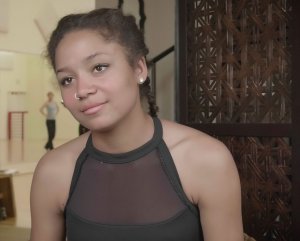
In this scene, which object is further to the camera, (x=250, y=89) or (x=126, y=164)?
(x=250, y=89)

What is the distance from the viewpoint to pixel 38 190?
3.50 ft

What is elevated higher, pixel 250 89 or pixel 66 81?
pixel 66 81

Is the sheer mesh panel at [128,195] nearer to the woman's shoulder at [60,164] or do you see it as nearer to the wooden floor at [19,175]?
the woman's shoulder at [60,164]

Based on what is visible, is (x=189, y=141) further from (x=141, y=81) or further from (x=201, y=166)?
(x=141, y=81)

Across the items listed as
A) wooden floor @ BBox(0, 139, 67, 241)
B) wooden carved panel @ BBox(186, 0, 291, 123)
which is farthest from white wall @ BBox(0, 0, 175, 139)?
wooden carved panel @ BBox(186, 0, 291, 123)

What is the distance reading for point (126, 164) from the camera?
997 mm

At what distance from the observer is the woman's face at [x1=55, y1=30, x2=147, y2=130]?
35.2 inches

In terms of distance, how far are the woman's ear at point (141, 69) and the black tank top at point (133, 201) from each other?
0.39 ft

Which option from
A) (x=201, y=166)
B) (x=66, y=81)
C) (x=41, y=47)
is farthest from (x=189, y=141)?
(x=41, y=47)

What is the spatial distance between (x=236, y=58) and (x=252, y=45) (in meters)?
0.12

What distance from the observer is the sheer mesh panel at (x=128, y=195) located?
97 centimetres

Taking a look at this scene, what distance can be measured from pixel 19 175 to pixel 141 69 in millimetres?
4862

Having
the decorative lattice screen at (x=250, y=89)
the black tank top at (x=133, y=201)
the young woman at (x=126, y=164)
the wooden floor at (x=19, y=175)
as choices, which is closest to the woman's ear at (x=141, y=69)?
the young woman at (x=126, y=164)

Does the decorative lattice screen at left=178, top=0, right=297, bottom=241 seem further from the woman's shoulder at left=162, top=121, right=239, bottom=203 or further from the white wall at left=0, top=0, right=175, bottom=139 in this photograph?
the woman's shoulder at left=162, top=121, right=239, bottom=203
